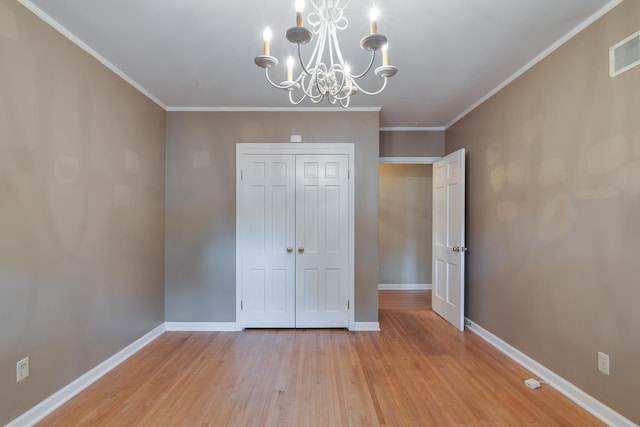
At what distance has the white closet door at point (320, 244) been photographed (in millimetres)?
3590

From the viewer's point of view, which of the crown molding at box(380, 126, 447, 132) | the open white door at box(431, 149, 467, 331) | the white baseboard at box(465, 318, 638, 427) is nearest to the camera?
the white baseboard at box(465, 318, 638, 427)

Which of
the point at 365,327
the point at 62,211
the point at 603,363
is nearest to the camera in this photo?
the point at 603,363

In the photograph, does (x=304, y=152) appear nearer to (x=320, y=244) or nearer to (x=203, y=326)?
→ (x=320, y=244)

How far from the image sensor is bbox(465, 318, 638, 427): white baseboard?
1.89 meters

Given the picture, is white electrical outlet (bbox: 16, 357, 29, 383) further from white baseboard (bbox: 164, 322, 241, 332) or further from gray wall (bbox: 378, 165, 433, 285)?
gray wall (bbox: 378, 165, 433, 285)

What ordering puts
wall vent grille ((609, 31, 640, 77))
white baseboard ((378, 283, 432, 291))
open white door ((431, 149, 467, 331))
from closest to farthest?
wall vent grille ((609, 31, 640, 77)) < open white door ((431, 149, 467, 331)) < white baseboard ((378, 283, 432, 291))

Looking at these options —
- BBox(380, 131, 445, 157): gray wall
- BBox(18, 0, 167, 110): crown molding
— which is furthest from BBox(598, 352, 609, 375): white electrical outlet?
BBox(18, 0, 167, 110): crown molding

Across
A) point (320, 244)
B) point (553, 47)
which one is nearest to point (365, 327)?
point (320, 244)

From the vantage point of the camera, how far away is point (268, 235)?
3.59 meters

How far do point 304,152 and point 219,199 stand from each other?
1.17m

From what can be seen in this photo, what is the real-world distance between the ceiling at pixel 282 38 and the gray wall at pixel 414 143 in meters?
1.17

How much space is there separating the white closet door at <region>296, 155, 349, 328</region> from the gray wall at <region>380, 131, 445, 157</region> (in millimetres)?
1196

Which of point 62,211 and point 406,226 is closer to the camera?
point 62,211

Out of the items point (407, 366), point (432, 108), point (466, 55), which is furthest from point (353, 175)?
point (407, 366)
